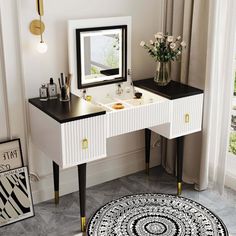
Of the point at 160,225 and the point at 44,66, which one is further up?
the point at 44,66

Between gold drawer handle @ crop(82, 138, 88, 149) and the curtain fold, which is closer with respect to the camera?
gold drawer handle @ crop(82, 138, 88, 149)

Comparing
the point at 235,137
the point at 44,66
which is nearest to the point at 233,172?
the point at 235,137

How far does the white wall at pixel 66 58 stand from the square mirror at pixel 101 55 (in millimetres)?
109

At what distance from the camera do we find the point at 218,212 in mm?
3123

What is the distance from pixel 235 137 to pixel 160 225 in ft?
3.14

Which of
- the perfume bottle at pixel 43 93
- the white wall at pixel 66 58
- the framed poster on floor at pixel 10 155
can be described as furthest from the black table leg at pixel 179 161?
the framed poster on floor at pixel 10 155

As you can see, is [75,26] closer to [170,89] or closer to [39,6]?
[39,6]

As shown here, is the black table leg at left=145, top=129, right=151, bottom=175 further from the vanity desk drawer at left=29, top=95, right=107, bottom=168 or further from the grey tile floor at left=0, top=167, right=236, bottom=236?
the vanity desk drawer at left=29, top=95, right=107, bottom=168

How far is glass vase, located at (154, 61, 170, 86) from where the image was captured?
127 inches

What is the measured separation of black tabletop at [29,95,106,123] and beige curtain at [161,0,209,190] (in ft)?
2.89

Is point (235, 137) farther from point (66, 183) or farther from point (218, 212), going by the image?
point (66, 183)

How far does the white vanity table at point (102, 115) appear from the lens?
105 inches

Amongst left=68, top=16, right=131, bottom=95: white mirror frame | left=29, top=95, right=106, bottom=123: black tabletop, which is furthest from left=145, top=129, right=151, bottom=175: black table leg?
left=29, top=95, right=106, bottom=123: black tabletop

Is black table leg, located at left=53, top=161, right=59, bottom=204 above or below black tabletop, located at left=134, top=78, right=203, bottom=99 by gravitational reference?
below
